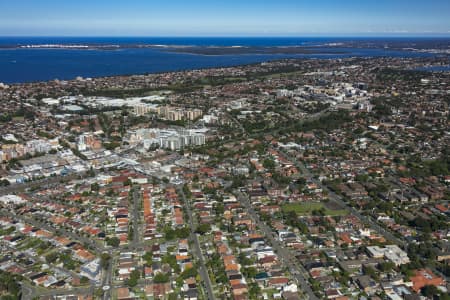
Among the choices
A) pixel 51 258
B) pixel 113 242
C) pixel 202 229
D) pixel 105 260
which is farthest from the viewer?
pixel 202 229

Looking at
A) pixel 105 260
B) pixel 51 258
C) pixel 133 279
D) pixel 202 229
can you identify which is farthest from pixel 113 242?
Answer: pixel 202 229

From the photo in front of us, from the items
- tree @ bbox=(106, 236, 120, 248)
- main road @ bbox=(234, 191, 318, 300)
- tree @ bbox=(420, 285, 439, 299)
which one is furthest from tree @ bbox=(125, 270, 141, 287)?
tree @ bbox=(420, 285, 439, 299)

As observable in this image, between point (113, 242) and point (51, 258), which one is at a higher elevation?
point (113, 242)

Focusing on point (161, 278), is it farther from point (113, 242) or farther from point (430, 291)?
point (430, 291)

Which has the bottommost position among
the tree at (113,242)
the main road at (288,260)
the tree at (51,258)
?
the main road at (288,260)

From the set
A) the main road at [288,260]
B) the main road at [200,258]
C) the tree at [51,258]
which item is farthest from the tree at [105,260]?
the main road at [288,260]

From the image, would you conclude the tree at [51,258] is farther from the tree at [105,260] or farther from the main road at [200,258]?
the main road at [200,258]

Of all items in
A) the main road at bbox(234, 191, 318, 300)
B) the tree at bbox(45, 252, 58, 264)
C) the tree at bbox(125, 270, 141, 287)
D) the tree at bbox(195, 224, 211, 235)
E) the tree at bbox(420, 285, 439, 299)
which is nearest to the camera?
the tree at bbox(420, 285, 439, 299)

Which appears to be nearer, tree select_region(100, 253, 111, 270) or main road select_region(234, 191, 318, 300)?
main road select_region(234, 191, 318, 300)

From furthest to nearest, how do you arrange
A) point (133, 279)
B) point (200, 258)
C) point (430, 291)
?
point (200, 258), point (133, 279), point (430, 291)

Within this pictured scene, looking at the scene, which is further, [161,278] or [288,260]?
[288,260]

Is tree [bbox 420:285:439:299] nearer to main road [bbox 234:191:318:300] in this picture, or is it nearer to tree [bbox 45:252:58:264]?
main road [bbox 234:191:318:300]

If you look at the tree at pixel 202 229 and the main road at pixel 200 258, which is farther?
the tree at pixel 202 229
